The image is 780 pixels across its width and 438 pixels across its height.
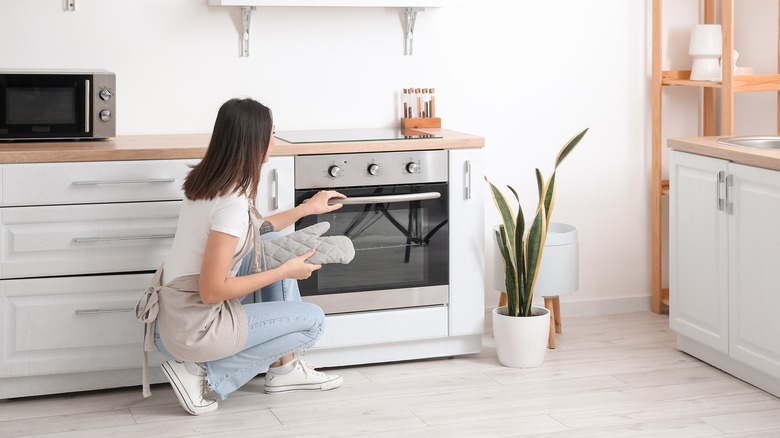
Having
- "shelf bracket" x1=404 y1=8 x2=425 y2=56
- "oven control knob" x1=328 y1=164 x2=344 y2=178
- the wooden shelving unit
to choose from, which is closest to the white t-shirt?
"oven control knob" x1=328 y1=164 x2=344 y2=178

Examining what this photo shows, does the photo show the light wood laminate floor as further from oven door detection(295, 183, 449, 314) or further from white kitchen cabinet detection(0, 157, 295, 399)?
oven door detection(295, 183, 449, 314)

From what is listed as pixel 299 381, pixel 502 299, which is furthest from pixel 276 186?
pixel 502 299

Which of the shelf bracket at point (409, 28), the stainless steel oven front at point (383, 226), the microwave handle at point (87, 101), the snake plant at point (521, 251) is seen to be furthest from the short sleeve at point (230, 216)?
the shelf bracket at point (409, 28)

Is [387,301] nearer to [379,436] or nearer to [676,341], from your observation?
[379,436]

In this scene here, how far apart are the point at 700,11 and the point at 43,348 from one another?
10.0 feet

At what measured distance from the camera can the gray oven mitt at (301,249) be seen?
321 centimetres

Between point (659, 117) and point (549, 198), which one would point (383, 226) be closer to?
point (549, 198)

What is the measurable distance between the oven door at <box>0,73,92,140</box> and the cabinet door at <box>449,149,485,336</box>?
1.28 metres

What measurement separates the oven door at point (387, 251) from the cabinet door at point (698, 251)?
2.79 ft

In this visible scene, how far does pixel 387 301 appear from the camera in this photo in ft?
12.0

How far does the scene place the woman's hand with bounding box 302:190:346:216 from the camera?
344 cm

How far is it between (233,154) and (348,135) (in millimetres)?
812

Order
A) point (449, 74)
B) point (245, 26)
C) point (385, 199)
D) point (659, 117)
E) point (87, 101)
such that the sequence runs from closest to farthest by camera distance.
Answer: point (87, 101) < point (385, 199) < point (245, 26) < point (449, 74) < point (659, 117)

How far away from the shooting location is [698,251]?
362 centimetres
